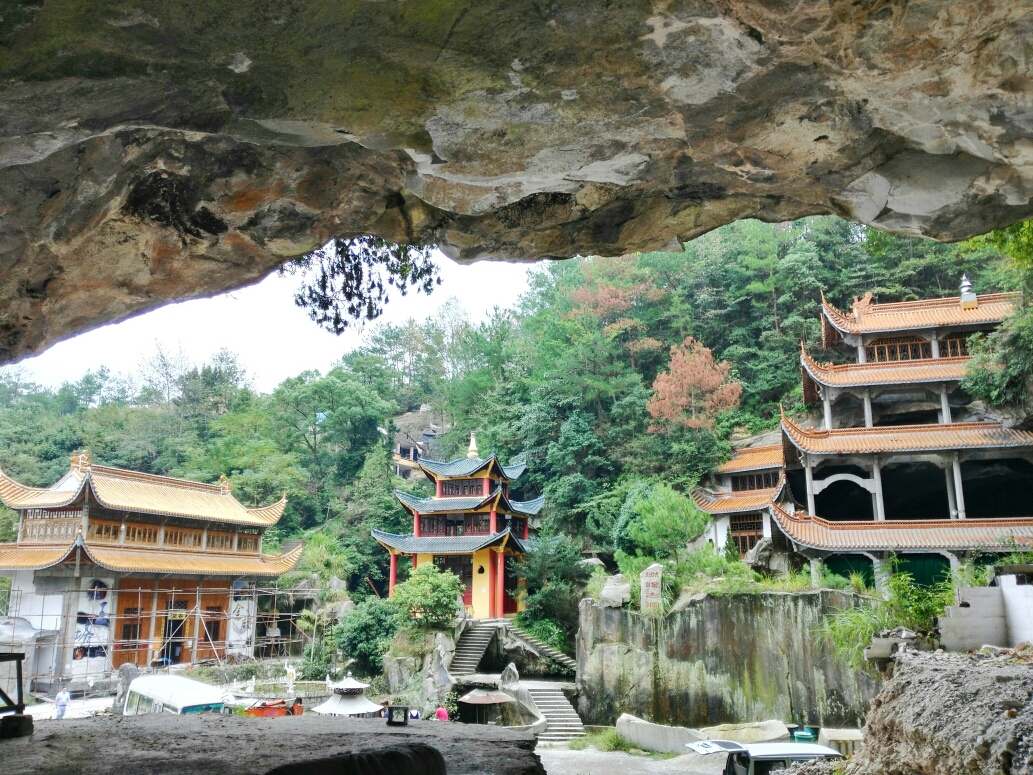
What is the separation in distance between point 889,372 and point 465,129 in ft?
60.4

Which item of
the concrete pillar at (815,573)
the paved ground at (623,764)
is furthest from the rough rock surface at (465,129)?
the concrete pillar at (815,573)

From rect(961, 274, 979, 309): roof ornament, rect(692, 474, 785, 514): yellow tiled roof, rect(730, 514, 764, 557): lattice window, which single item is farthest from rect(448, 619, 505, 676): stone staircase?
rect(961, 274, 979, 309): roof ornament

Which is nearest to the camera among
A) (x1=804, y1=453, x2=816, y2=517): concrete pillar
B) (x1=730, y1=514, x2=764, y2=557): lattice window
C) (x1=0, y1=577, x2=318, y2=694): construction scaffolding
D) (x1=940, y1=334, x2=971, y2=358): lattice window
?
(x1=0, y1=577, x2=318, y2=694): construction scaffolding

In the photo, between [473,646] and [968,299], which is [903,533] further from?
[473,646]

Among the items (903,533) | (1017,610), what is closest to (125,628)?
(903,533)

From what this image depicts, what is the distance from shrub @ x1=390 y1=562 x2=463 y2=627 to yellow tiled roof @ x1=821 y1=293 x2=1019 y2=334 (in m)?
12.8

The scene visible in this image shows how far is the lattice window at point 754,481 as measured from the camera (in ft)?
75.0

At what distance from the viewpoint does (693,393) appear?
968 inches

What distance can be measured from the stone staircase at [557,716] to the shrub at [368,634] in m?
5.14

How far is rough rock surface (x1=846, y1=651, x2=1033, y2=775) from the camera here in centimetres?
427

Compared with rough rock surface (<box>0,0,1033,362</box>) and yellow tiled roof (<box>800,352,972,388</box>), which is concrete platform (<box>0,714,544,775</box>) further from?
yellow tiled roof (<box>800,352,972,388</box>)

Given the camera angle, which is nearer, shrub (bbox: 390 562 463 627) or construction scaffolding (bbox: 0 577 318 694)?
construction scaffolding (bbox: 0 577 318 694)

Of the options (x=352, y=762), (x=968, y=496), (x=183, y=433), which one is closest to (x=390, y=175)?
(x=352, y=762)

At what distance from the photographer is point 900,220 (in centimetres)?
589
